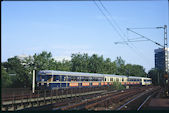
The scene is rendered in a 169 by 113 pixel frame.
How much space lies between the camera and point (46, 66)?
51938 mm

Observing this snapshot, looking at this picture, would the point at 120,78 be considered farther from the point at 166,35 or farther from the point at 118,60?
the point at 118,60

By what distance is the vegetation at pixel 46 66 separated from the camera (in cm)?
3271

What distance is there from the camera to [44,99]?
24.9 meters

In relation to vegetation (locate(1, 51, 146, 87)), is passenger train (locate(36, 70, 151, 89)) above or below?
below

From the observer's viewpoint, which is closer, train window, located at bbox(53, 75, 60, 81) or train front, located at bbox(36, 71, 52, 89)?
train front, located at bbox(36, 71, 52, 89)

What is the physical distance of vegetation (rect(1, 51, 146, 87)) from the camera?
3271cm

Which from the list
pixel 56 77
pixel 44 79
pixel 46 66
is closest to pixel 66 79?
pixel 56 77

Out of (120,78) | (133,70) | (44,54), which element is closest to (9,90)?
(44,54)

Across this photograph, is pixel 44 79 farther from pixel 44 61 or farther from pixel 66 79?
pixel 44 61

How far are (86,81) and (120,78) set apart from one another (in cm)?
2135

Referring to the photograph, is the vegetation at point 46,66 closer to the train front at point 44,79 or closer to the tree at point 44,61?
the tree at point 44,61

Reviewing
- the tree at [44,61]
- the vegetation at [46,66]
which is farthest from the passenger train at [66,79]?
the tree at [44,61]

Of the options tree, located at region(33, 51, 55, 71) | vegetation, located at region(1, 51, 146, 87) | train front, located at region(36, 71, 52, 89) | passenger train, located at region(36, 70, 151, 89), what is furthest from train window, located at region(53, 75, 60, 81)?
tree, located at region(33, 51, 55, 71)

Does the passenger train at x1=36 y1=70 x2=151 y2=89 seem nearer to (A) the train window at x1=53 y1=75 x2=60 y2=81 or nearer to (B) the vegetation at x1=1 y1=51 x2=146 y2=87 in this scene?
(A) the train window at x1=53 y1=75 x2=60 y2=81
